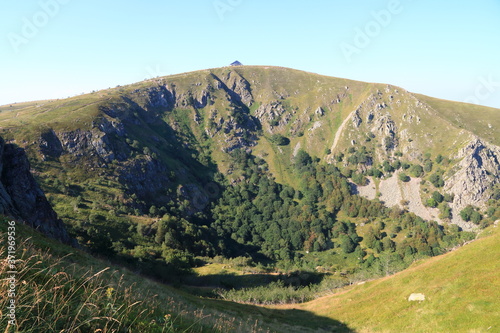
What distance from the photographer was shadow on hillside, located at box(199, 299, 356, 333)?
36312 millimetres

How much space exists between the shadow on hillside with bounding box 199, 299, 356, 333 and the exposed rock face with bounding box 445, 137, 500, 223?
185669 mm

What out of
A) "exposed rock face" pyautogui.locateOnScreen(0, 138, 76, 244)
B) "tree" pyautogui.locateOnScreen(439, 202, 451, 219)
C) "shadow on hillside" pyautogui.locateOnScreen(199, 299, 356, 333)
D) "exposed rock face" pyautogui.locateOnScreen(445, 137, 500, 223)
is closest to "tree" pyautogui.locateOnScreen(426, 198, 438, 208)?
"tree" pyautogui.locateOnScreen(439, 202, 451, 219)

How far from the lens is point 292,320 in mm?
43562

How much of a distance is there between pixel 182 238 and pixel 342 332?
114993mm

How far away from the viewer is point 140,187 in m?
164

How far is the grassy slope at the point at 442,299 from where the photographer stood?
24.3 meters

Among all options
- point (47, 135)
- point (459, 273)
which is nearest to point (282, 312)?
point (459, 273)

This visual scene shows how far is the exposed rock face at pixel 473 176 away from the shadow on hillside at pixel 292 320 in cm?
18567

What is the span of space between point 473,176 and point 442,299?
210418mm

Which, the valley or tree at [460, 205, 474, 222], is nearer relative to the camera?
the valley

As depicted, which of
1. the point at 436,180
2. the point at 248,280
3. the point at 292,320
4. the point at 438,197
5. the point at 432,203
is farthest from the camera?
the point at 436,180

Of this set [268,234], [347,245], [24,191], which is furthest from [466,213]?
[24,191]

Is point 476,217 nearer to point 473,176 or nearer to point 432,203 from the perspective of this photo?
point 432,203

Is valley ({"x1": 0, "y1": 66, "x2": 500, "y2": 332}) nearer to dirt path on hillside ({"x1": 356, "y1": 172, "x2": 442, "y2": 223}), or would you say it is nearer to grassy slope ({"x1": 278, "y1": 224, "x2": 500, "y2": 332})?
grassy slope ({"x1": 278, "y1": 224, "x2": 500, "y2": 332})
